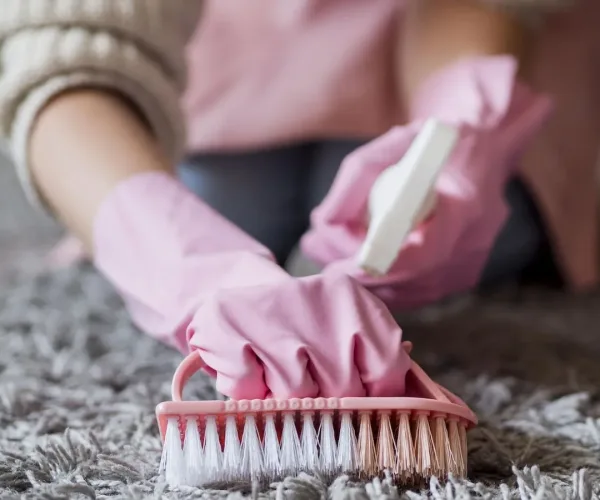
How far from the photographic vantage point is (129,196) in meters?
0.46

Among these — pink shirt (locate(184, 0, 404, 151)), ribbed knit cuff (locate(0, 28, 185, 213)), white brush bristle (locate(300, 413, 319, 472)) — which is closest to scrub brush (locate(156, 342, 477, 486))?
white brush bristle (locate(300, 413, 319, 472))

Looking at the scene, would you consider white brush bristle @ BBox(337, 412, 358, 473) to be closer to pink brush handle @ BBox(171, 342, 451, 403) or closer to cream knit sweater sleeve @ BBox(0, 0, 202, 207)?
pink brush handle @ BBox(171, 342, 451, 403)

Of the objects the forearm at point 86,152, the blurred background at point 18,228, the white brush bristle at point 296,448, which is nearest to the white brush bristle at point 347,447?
the white brush bristle at point 296,448

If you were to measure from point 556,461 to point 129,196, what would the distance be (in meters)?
0.27

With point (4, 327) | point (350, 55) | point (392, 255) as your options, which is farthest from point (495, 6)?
point (4, 327)

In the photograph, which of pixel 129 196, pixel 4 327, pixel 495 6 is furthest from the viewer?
pixel 495 6

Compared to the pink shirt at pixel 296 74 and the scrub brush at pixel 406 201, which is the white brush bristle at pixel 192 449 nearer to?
the scrub brush at pixel 406 201

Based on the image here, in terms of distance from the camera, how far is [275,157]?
835 millimetres

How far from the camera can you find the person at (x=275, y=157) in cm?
34

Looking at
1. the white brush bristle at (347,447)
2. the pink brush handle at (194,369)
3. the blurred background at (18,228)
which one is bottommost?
the white brush bristle at (347,447)

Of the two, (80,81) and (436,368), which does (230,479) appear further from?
(80,81)

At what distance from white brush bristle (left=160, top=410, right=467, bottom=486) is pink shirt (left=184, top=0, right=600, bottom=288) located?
51cm

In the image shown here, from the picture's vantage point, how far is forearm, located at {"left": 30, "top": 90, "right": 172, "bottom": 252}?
19.3 inches

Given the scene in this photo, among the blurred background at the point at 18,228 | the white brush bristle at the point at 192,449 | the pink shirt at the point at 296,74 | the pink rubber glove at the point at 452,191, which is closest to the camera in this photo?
the white brush bristle at the point at 192,449
